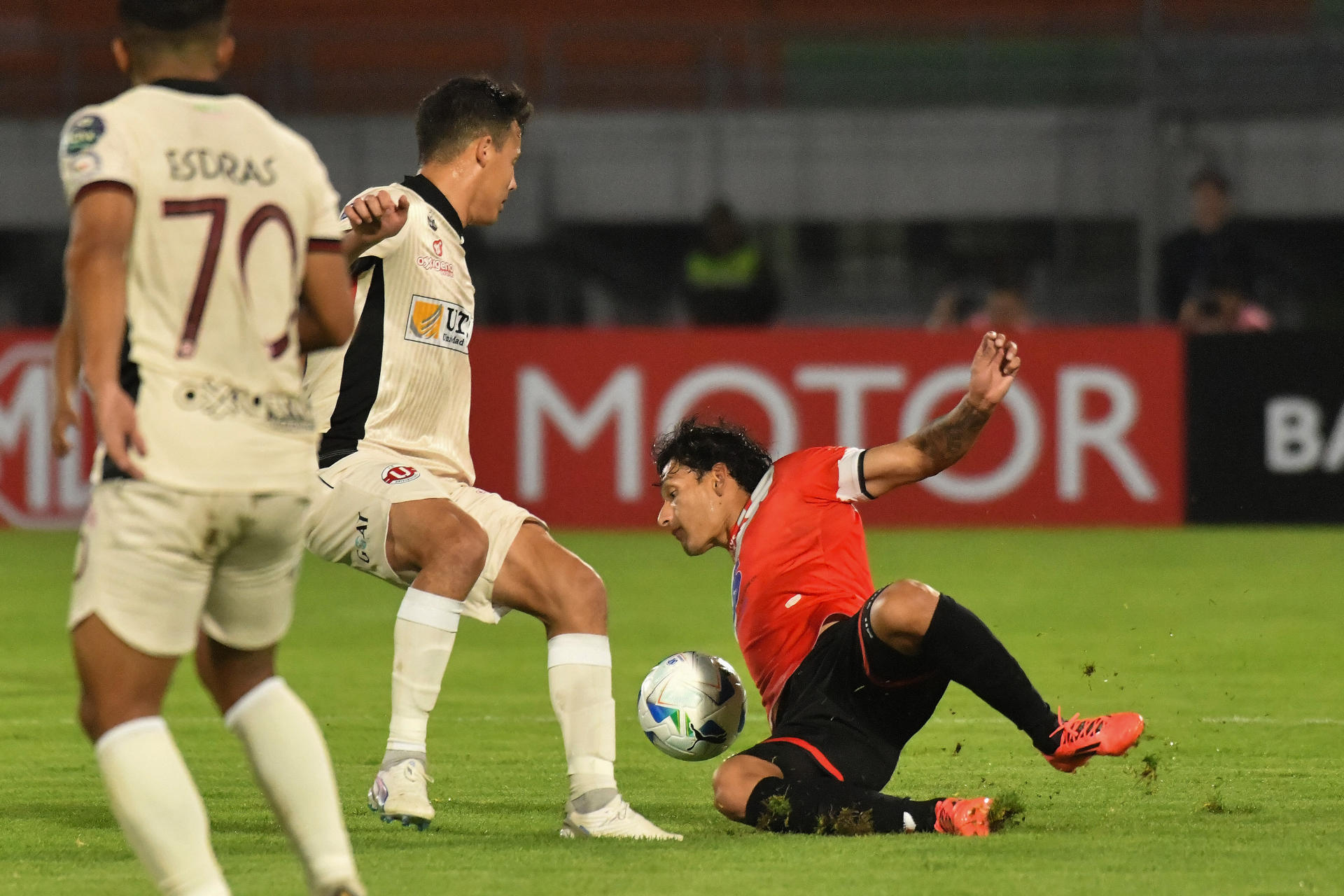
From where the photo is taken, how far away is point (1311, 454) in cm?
1321

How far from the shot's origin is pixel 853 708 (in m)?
4.95

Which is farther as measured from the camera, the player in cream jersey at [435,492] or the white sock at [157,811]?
the player in cream jersey at [435,492]

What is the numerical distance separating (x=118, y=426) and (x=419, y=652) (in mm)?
1872

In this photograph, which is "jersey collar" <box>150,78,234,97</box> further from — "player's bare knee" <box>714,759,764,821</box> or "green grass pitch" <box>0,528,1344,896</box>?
"player's bare knee" <box>714,759,764,821</box>

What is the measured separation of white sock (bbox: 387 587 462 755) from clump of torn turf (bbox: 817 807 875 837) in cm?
105

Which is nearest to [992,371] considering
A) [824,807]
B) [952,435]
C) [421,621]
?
[952,435]

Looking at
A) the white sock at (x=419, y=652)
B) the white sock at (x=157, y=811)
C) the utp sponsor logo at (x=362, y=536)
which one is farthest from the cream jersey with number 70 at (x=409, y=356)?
the white sock at (x=157, y=811)

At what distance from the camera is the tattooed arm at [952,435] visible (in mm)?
5000

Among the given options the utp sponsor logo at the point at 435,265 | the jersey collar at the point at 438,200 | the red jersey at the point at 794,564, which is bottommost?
the red jersey at the point at 794,564

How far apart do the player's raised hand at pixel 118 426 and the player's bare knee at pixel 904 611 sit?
2.00m

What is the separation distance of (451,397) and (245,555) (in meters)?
1.90

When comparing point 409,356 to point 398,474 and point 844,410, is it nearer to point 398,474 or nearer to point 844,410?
point 398,474

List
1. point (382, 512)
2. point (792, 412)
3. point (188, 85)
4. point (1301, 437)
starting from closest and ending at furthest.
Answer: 1. point (188, 85)
2. point (382, 512)
3. point (1301, 437)
4. point (792, 412)

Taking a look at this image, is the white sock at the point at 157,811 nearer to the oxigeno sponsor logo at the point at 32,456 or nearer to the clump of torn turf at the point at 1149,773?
the clump of torn turf at the point at 1149,773
